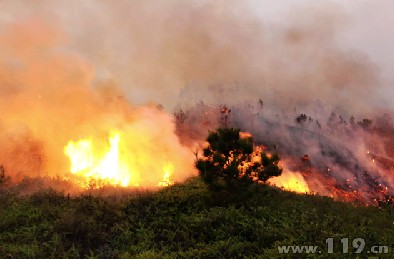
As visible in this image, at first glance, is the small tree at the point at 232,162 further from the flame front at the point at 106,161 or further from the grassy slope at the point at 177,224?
the flame front at the point at 106,161

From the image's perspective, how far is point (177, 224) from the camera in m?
17.0

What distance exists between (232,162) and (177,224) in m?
4.32

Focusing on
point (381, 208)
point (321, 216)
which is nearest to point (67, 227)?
point (321, 216)

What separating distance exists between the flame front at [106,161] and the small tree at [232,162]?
8.63 meters

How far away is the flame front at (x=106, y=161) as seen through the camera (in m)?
28.2

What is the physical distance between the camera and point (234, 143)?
743 inches

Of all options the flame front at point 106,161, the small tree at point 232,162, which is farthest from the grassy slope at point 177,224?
the flame front at point 106,161

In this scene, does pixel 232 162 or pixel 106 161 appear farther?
pixel 106 161

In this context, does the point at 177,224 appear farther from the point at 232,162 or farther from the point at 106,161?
the point at 106,161

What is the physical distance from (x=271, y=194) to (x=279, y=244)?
9.45 meters

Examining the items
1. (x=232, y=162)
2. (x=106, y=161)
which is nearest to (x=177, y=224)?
(x=232, y=162)

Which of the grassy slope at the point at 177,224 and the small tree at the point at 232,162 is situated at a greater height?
the small tree at the point at 232,162

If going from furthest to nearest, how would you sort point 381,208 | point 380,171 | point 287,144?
point 287,144 < point 380,171 < point 381,208

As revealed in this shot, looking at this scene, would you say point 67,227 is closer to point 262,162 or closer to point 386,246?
point 262,162
